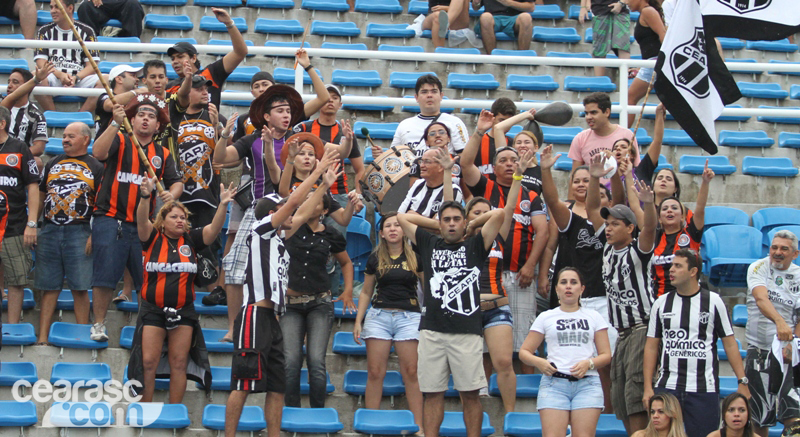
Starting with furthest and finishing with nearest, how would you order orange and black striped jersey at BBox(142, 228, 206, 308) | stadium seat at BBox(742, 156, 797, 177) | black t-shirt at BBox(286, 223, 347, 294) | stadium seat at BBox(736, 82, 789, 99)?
stadium seat at BBox(736, 82, 789, 99) → stadium seat at BBox(742, 156, 797, 177) → black t-shirt at BBox(286, 223, 347, 294) → orange and black striped jersey at BBox(142, 228, 206, 308)

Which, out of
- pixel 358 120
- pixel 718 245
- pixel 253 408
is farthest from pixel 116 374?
pixel 718 245

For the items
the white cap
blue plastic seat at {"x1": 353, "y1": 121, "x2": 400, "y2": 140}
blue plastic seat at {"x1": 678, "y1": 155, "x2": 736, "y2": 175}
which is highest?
the white cap

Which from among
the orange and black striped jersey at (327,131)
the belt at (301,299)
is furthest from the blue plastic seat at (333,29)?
the belt at (301,299)

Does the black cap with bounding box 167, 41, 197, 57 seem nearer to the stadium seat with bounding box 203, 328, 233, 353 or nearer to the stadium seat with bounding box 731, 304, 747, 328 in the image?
the stadium seat with bounding box 203, 328, 233, 353

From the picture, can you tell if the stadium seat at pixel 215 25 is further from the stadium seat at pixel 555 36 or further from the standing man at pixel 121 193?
the standing man at pixel 121 193

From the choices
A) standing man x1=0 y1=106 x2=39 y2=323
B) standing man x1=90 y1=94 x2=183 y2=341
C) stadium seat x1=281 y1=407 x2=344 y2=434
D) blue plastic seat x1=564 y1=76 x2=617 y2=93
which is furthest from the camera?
blue plastic seat x1=564 y1=76 x2=617 y2=93

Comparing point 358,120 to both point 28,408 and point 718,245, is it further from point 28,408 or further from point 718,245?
point 28,408

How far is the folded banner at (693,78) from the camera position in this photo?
709 centimetres

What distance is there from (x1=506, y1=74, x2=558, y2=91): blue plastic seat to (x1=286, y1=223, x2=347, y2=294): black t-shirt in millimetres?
3777

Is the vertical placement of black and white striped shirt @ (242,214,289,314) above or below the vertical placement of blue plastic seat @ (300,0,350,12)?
below

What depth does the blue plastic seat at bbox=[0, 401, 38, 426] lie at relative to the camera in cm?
688

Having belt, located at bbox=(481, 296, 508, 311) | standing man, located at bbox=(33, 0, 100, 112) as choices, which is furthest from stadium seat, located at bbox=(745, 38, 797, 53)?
standing man, located at bbox=(33, 0, 100, 112)

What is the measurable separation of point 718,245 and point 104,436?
5.11 m

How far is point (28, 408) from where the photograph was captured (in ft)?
22.9
